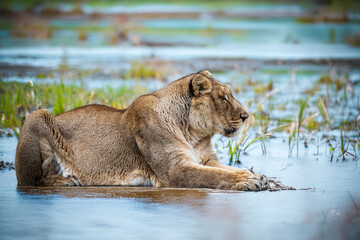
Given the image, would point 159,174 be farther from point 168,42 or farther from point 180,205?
point 168,42

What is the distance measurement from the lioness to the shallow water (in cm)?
26

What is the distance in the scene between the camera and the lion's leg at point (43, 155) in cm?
590

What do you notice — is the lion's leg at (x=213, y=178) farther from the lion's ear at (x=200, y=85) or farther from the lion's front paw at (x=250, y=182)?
the lion's ear at (x=200, y=85)

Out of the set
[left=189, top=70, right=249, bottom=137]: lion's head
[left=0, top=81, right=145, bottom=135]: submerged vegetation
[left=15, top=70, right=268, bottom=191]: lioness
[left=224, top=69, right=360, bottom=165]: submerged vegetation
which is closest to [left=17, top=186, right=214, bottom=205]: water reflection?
[left=15, top=70, right=268, bottom=191]: lioness

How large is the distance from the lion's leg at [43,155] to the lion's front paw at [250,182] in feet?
5.15

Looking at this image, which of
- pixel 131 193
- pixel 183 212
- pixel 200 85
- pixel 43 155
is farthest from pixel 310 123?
pixel 183 212

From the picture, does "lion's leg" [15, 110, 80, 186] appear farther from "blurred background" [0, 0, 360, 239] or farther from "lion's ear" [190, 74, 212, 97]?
"lion's ear" [190, 74, 212, 97]

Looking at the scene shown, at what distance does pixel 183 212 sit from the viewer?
4.71 m

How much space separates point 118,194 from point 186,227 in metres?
1.26

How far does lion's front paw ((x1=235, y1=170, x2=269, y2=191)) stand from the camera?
5.43 metres

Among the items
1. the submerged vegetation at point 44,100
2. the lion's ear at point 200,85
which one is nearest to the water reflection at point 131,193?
the lion's ear at point 200,85

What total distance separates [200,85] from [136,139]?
802 millimetres

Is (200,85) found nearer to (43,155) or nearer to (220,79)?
(43,155)

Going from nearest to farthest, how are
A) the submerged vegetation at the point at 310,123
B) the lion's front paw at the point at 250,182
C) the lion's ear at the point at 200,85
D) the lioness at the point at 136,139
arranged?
the lion's front paw at the point at 250,182 → the lioness at the point at 136,139 → the lion's ear at the point at 200,85 → the submerged vegetation at the point at 310,123
